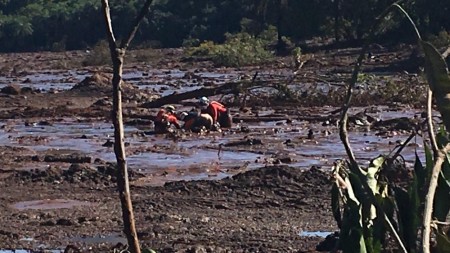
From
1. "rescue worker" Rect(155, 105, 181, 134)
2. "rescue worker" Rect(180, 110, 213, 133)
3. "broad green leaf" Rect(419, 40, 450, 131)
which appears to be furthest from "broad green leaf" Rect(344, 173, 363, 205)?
"rescue worker" Rect(155, 105, 181, 134)

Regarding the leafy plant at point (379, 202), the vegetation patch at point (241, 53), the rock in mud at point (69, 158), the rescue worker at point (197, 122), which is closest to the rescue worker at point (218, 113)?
the rescue worker at point (197, 122)

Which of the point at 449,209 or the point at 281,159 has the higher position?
the point at 449,209

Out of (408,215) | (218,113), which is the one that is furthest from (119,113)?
(218,113)

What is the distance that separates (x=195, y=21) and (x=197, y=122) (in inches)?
1936

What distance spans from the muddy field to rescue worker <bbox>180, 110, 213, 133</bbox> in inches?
8.8

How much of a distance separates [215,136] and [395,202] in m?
17.8

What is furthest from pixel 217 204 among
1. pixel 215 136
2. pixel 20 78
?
pixel 20 78

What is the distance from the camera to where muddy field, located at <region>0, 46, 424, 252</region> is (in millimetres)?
12234

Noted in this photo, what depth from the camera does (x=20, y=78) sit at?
5009 centimetres

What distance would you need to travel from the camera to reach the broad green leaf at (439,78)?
3855 mm

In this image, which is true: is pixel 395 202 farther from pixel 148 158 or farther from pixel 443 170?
pixel 148 158

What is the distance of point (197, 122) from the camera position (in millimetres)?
23000

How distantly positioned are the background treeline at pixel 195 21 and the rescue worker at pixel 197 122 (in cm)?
2205

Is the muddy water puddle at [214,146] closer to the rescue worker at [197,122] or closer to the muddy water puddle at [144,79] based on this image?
the rescue worker at [197,122]
